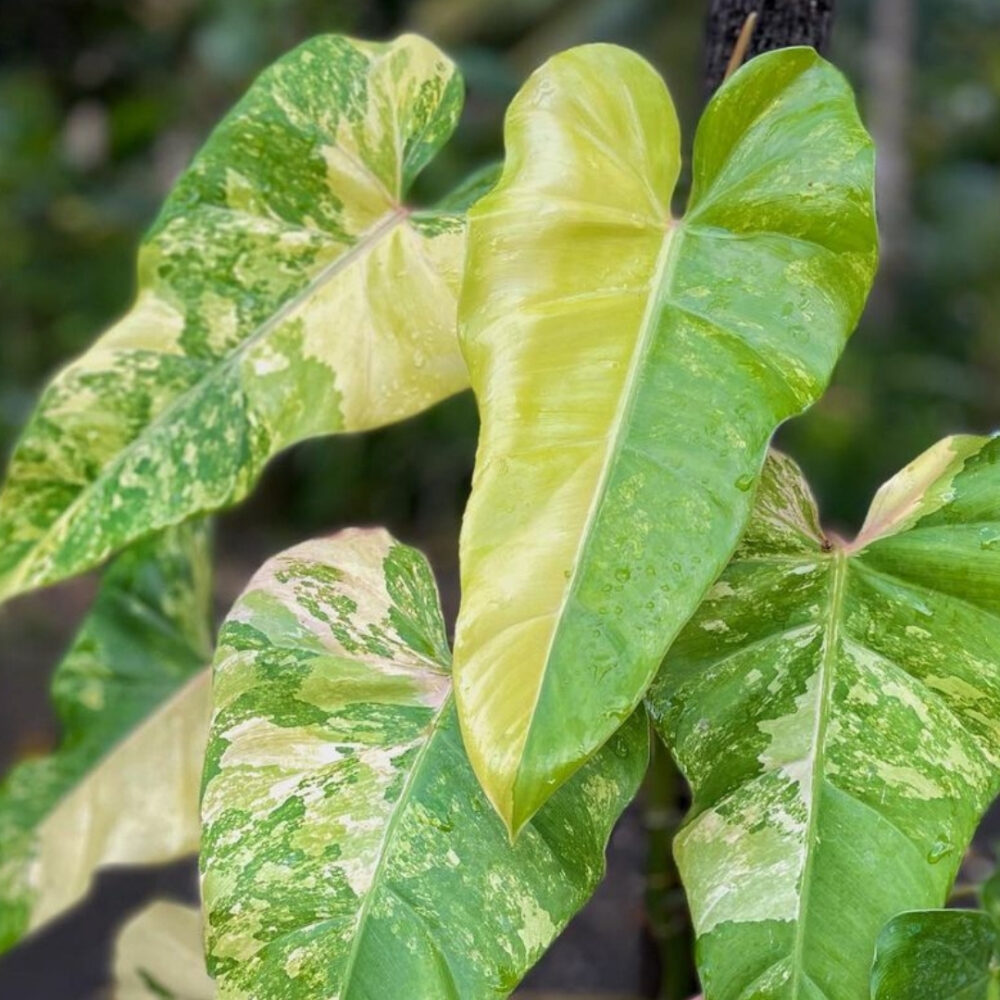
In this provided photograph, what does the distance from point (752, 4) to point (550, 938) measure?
52 cm

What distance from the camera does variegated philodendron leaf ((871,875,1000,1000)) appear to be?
44cm

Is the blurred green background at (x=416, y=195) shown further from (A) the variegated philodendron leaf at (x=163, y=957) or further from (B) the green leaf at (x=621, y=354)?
(B) the green leaf at (x=621, y=354)

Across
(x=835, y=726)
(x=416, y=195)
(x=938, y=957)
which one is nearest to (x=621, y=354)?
Result: (x=835, y=726)

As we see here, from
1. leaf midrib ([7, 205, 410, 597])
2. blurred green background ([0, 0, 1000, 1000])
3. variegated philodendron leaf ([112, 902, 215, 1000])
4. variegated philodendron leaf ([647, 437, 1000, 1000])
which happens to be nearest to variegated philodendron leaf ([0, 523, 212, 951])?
variegated philodendron leaf ([112, 902, 215, 1000])

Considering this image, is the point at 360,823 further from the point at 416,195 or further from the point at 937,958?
the point at 416,195

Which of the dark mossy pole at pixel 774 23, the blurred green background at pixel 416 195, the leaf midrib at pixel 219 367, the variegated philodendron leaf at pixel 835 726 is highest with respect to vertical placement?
the dark mossy pole at pixel 774 23

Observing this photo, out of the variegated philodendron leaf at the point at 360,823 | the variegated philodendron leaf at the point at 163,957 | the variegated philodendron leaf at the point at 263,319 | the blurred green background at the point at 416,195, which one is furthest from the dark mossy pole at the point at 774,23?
the blurred green background at the point at 416,195

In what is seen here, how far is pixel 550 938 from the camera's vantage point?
0.46 meters

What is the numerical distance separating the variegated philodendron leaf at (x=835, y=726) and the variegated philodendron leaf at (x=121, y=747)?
44 centimetres

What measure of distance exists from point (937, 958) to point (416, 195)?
7.86ft

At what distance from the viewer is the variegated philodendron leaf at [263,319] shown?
0.63 metres

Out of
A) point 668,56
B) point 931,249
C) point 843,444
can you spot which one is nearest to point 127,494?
point 843,444

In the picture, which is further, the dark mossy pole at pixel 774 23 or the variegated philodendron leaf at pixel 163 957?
the variegated philodendron leaf at pixel 163 957

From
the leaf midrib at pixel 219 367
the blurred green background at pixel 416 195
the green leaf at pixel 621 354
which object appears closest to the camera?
the green leaf at pixel 621 354
